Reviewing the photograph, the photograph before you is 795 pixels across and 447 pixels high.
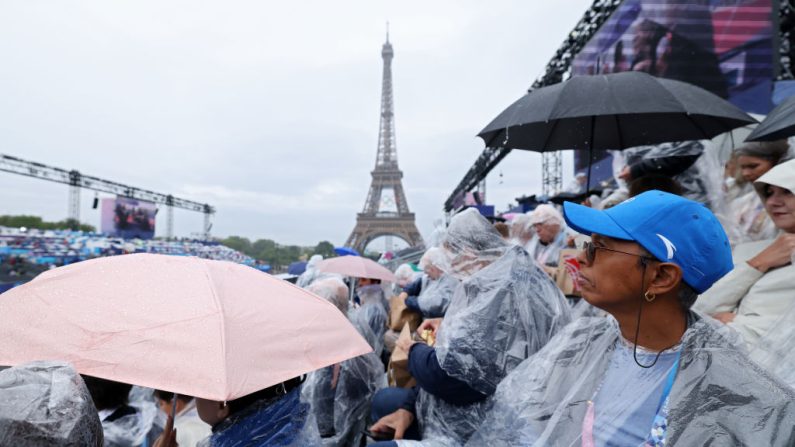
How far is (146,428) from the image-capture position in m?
1.86

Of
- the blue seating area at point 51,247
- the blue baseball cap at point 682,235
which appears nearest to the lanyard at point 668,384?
the blue baseball cap at point 682,235

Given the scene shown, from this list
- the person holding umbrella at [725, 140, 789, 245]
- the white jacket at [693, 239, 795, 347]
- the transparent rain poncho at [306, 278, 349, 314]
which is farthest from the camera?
the transparent rain poncho at [306, 278, 349, 314]

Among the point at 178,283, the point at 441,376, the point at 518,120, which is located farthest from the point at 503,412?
the point at 518,120

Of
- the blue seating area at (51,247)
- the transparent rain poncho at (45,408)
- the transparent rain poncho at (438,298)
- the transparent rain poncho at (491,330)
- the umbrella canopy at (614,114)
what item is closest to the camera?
the transparent rain poncho at (45,408)

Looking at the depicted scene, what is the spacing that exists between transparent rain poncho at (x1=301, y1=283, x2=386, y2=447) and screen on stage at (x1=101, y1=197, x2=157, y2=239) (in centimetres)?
2625

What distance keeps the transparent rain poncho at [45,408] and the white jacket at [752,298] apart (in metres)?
2.12

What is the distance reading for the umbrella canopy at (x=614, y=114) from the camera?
2738mm

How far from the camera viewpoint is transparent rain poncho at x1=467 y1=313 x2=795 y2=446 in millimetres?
955

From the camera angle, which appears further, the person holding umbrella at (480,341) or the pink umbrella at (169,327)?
the person holding umbrella at (480,341)

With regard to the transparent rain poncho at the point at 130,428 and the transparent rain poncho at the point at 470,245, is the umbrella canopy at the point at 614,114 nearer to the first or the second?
the transparent rain poncho at the point at 470,245

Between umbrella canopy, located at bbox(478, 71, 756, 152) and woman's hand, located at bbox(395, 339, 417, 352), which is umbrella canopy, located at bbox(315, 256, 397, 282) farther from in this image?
woman's hand, located at bbox(395, 339, 417, 352)

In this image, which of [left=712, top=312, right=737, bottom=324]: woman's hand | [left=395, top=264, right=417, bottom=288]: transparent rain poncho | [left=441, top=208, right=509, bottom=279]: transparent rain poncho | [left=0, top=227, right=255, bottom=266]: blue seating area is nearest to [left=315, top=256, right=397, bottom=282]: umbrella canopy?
[left=395, top=264, right=417, bottom=288]: transparent rain poncho

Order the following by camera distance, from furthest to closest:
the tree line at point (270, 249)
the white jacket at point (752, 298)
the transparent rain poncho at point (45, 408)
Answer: the tree line at point (270, 249) < the white jacket at point (752, 298) < the transparent rain poncho at point (45, 408)

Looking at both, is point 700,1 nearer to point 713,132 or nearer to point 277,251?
point 713,132
